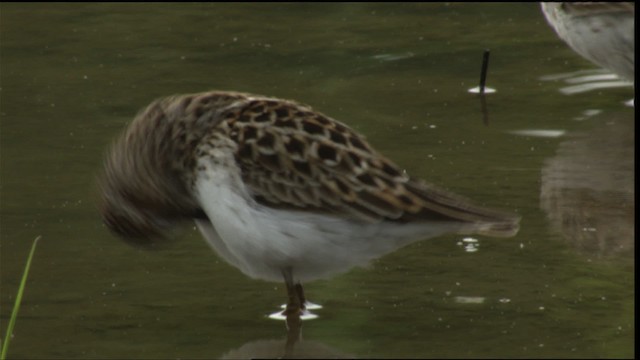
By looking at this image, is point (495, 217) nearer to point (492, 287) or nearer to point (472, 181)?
point (492, 287)

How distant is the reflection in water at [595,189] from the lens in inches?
310

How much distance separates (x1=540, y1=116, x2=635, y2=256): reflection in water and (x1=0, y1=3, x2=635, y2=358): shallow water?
0.02 meters

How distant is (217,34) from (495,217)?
677 centimetres

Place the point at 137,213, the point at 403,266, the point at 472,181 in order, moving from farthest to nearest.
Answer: the point at 472,181
the point at 403,266
the point at 137,213

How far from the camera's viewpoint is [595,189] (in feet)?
28.7

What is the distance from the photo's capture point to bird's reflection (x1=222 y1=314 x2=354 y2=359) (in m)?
6.47

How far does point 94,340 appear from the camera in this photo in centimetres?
668

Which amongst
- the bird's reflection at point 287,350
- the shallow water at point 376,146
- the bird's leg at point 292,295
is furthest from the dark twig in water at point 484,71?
the bird's reflection at point 287,350

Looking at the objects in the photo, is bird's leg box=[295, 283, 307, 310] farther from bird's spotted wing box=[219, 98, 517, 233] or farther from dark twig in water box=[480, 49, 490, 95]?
dark twig in water box=[480, 49, 490, 95]

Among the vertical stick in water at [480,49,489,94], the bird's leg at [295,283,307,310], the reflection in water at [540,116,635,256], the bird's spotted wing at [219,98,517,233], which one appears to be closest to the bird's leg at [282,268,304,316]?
the bird's leg at [295,283,307,310]

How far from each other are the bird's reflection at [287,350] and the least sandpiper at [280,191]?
24 cm

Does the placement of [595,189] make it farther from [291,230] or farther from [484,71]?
[291,230]

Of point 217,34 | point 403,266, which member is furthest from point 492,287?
point 217,34

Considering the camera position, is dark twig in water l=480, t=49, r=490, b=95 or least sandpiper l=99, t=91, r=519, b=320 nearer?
least sandpiper l=99, t=91, r=519, b=320
